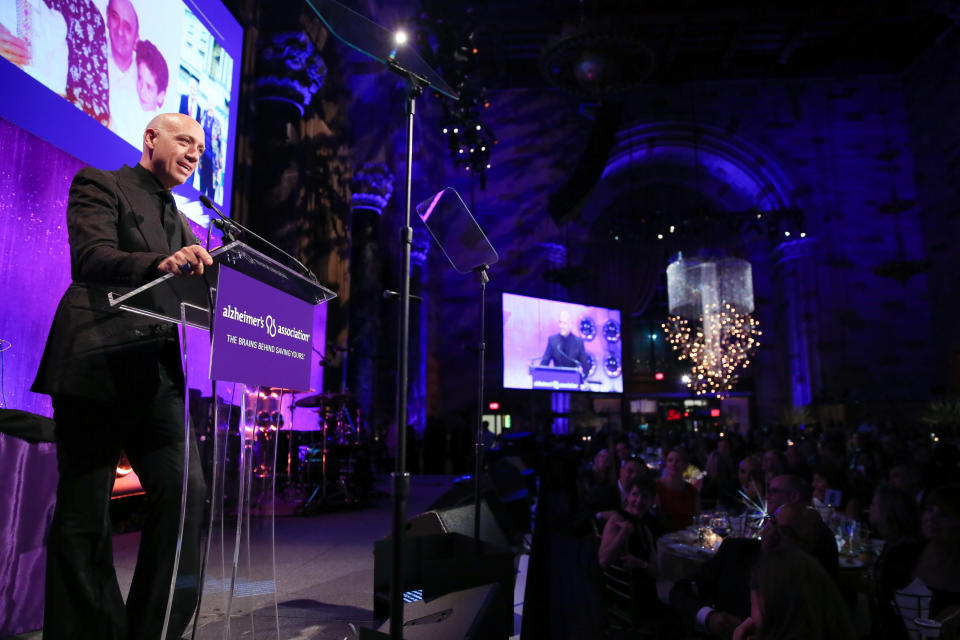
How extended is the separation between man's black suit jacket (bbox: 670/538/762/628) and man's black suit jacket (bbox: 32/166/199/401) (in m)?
2.43

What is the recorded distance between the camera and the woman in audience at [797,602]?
1.74m

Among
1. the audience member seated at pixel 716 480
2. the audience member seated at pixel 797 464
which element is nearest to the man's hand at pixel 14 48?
the audience member seated at pixel 716 480

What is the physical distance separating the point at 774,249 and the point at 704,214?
116 inches

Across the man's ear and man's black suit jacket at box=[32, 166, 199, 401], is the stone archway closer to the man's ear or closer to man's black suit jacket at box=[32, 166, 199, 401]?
the man's ear

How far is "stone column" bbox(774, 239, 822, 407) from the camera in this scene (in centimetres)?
1513

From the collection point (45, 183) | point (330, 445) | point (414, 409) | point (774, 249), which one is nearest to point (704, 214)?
point (774, 249)

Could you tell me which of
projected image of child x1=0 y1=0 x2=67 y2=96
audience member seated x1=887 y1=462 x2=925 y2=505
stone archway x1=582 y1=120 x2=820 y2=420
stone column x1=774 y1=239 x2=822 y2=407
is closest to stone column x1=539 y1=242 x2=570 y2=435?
stone archway x1=582 y1=120 x2=820 y2=420

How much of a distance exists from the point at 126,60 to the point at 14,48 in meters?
0.86

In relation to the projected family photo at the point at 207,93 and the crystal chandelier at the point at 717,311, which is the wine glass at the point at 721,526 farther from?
the crystal chandelier at the point at 717,311

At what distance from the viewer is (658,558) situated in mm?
3287

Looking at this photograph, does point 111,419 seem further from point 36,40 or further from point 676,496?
point 676,496

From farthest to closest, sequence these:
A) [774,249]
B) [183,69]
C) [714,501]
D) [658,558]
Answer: [774,249] < [714,501] < [183,69] < [658,558]

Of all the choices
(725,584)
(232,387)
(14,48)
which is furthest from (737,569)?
(14,48)

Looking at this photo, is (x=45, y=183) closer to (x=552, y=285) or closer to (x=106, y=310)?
(x=106, y=310)
